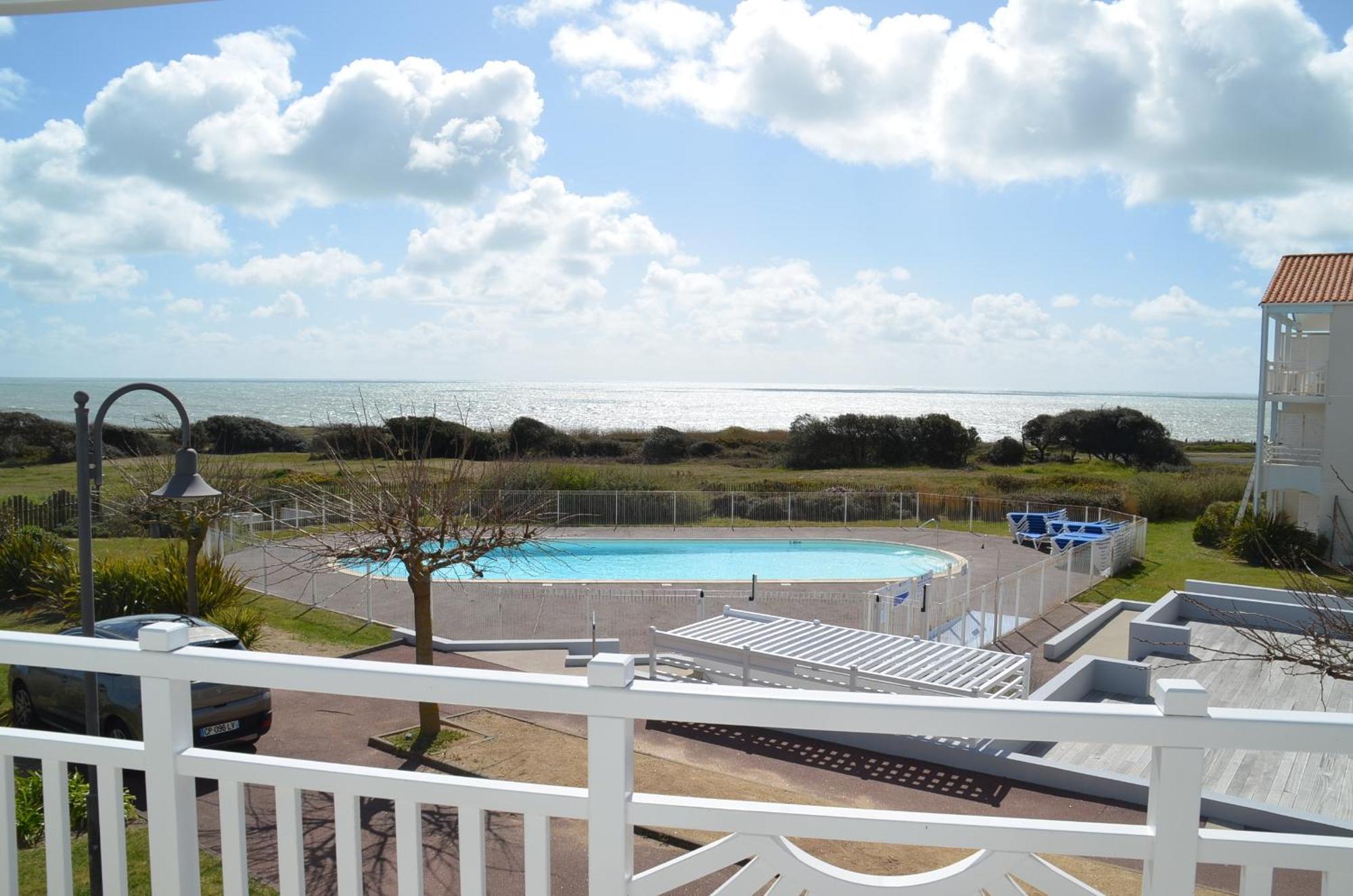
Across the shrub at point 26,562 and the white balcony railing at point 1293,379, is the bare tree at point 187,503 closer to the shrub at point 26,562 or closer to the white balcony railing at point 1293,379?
the shrub at point 26,562

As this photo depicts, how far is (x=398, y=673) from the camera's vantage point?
184 cm

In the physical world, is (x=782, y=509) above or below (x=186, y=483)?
below

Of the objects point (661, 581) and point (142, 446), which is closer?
point (661, 581)

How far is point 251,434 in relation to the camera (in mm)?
57562

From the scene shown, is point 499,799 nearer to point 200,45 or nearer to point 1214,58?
point 1214,58

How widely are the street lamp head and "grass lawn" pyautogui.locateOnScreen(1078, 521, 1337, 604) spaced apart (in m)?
16.0

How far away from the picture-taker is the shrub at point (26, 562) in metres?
16.4

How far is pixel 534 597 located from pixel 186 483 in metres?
11.2

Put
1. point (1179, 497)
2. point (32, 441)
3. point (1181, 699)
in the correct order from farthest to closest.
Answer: point (32, 441) < point (1179, 497) < point (1181, 699)

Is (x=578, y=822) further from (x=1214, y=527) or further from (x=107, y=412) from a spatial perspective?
(x=1214, y=527)

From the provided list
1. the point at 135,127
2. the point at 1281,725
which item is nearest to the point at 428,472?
the point at 1281,725

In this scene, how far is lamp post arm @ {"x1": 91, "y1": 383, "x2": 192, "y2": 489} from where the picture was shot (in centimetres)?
557

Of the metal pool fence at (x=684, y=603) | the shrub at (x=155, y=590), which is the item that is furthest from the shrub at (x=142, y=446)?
the metal pool fence at (x=684, y=603)

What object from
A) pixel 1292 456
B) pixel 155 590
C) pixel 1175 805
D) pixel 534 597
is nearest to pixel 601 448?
pixel 534 597
